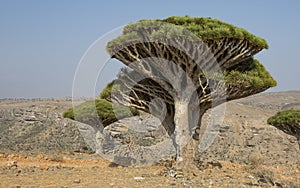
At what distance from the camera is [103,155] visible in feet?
61.5

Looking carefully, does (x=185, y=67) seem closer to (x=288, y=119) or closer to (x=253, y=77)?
(x=253, y=77)

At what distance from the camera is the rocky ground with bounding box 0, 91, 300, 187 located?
9.16 metres

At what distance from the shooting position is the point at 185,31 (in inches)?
378

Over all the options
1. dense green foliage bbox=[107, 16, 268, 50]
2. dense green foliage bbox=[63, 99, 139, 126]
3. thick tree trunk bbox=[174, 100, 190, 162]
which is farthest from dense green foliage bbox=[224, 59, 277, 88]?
dense green foliage bbox=[63, 99, 139, 126]

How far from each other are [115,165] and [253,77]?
6.24 metres

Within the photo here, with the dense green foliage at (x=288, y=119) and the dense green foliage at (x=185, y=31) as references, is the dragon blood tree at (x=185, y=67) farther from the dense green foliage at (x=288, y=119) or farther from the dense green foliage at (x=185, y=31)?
the dense green foliage at (x=288, y=119)

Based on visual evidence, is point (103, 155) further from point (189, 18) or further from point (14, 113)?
point (14, 113)

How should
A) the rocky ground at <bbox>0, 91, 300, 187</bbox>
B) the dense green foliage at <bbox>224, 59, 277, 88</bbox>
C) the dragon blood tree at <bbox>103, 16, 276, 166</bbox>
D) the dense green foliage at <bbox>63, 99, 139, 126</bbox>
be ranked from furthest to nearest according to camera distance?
1. the dense green foliage at <bbox>63, 99, 139, 126</bbox>
2. the dense green foliage at <bbox>224, 59, 277, 88</bbox>
3. the dragon blood tree at <bbox>103, 16, 276, 166</bbox>
4. the rocky ground at <bbox>0, 91, 300, 187</bbox>

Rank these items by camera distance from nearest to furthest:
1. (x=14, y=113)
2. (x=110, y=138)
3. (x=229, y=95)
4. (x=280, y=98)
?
1. (x=229, y=95)
2. (x=110, y=138)
3. (x=14, y=113)
4. (x=280, y=98)

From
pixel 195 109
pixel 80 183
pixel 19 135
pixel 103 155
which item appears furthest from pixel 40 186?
pixel 19 135

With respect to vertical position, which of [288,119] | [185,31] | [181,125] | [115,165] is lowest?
[115,165]

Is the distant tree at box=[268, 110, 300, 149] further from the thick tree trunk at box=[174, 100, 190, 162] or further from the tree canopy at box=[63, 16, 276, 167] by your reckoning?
the thick tree trunk at box=[174, 100, 190, 162]

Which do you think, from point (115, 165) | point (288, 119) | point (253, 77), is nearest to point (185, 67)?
point (253, 77)

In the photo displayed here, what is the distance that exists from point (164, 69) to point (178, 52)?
753 millimetres
